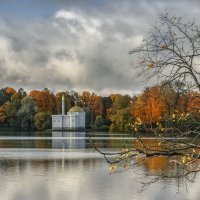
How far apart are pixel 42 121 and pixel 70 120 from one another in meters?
11.3

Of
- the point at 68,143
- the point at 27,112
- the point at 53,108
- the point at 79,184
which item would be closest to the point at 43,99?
the point at 53,108

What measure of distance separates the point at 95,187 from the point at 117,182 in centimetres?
136

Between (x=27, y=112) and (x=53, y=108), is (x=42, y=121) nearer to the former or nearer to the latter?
(x=27, y=112)

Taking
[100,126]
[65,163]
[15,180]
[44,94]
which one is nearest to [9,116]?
[44,94]

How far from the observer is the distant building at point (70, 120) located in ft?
335

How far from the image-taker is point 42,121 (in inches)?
3799

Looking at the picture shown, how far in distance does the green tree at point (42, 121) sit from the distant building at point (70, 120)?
7.78 ft

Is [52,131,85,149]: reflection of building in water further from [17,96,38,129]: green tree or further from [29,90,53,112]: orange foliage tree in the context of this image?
[29,90,53,112]: orange foliage tree

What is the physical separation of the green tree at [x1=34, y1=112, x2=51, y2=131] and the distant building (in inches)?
93.3

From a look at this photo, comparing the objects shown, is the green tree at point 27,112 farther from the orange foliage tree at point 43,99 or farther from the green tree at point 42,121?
the orange foliage tree at point 43,99

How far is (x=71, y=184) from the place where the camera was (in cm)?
1817

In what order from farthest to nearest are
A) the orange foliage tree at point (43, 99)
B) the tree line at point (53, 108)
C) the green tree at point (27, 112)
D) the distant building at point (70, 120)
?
the orange foliage tree at point (43, 99) → the distant building at point (70, 120) → the green tree at point (27, 112) → the tree line at point (53, 108)

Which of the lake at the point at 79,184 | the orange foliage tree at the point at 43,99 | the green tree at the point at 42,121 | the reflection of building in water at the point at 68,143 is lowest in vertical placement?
the lake at the point at 79,184

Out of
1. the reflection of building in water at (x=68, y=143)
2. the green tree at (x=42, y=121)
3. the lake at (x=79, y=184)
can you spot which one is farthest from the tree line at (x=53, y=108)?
the lake at (x=79, y=184)
